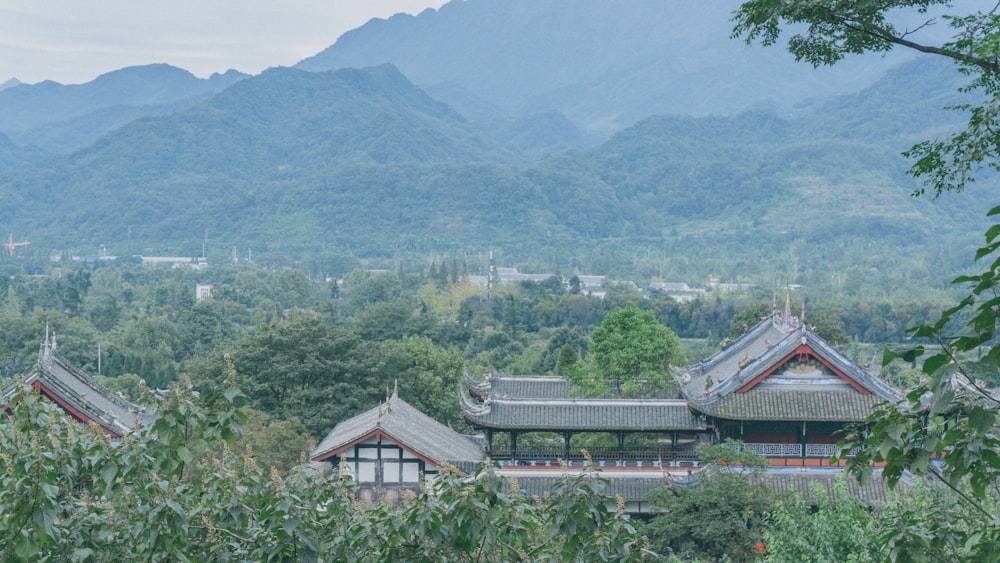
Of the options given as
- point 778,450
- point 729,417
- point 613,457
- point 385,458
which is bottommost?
point 613,457

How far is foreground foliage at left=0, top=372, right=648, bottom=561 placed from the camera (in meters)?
8.87

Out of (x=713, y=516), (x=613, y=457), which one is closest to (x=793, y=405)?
(x=613, y=457)

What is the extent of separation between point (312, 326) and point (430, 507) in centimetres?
3500

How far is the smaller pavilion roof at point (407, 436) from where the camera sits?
28.9 meters

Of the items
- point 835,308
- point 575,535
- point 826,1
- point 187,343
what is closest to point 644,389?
point 826,1

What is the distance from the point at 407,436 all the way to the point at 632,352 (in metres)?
15.8

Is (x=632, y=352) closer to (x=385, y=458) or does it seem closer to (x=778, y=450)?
(x=778, y=450)

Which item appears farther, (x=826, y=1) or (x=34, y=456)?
(x=826, y=1)

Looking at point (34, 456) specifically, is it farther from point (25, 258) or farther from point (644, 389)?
point (25, 258)

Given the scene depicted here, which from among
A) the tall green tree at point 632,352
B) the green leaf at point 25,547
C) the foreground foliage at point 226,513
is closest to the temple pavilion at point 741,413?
the tall green tree at point 632,352

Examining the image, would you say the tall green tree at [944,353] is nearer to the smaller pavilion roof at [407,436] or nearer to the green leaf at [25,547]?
the green leaf at [25,547]

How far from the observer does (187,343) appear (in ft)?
252

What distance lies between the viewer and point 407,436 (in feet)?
96.8

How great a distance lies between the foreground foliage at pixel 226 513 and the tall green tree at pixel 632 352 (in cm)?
3209
